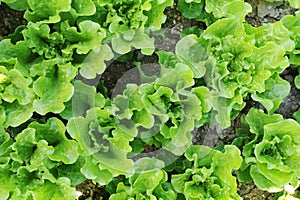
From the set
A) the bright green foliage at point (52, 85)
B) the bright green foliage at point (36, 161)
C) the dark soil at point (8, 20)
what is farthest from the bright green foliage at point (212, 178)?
the dark soil at point (8, 20)

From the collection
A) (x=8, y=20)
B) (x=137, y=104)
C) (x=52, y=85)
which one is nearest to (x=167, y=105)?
(x=137, y=104)

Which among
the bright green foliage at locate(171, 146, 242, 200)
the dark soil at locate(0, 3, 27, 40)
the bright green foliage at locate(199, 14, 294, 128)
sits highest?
the dark soil at locate(0, 3, 27, 40)

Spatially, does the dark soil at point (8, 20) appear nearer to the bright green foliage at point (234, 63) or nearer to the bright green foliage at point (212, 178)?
the bright green foliage at point (234, 63)

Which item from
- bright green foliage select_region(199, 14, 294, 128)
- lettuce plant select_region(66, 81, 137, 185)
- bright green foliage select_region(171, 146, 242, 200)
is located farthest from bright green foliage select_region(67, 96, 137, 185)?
bright green foliage select_region(199, 14, 294, 128)

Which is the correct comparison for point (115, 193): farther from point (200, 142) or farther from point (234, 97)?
point (234, 97)

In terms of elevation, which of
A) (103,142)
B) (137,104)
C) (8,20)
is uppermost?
(8,20)

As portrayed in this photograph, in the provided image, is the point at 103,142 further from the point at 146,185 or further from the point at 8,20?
the point at 8,20

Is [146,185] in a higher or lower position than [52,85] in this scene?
lower

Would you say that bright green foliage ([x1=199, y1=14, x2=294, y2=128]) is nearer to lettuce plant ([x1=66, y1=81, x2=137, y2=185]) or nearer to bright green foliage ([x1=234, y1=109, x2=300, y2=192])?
bright green foliage ([x1=234, y1=109, x2=300, y2=192])
